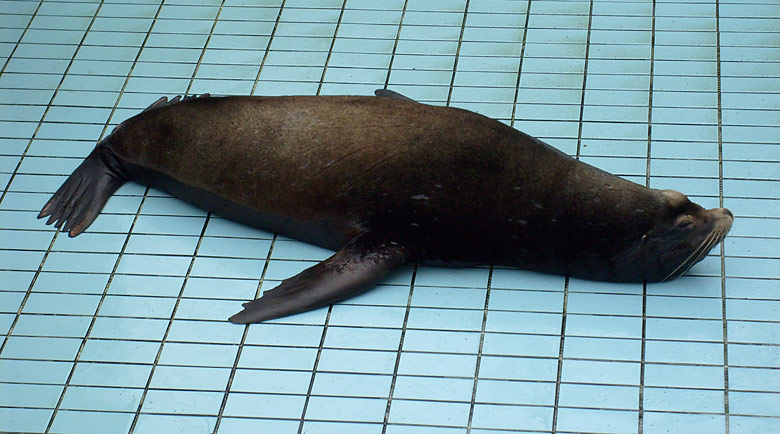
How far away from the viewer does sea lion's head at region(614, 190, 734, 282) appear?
5352 millimetres

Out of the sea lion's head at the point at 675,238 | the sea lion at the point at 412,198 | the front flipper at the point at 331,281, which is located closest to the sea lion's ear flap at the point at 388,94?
the sea lion at the point at 412,198

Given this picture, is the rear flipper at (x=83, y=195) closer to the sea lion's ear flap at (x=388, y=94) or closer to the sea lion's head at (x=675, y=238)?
the sea lion's ear flap at (x=388, y=94)

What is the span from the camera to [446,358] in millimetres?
5156

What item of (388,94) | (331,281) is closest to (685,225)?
(331,281)

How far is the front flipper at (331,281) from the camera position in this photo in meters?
5.37

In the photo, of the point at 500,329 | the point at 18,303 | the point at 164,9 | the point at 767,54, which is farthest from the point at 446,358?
the point at 164,9

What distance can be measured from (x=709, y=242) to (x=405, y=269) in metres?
1.47

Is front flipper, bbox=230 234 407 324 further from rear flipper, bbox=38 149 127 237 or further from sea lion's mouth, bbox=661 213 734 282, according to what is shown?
sea lion's mouth, bbox=661 213 734 282

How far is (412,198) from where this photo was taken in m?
5.48

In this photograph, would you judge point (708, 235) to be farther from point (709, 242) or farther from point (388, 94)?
point (388, 94)

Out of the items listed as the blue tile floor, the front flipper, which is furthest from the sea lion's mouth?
the front flipper

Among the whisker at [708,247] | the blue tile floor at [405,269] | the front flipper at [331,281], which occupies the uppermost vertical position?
the whisker at [708,247]

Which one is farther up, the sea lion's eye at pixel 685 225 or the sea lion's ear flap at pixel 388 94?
the sea lion's eye at pixel 685 225

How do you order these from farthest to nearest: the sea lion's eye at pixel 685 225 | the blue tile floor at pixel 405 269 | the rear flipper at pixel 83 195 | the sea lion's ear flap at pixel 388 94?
the sea lion's ear flap at pixel 388 94
the rear flipper at pixel 83 195
the sea lion's eye at pixel 685 225
the blue tile floor at pixel 405 269
